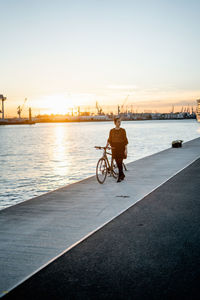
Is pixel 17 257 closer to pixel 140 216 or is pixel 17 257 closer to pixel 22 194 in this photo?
pixel 140 216

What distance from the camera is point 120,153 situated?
10.8m

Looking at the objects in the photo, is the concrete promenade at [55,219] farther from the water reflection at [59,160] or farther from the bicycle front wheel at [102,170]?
the water reflection at [59,160]

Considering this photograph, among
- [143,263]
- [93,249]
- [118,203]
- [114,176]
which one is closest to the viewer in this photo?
[143,263]

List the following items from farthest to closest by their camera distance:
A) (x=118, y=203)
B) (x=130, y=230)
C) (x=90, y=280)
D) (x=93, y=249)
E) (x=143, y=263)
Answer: (x=118, y=203) < (x=130, y=230) < (x=93, y=249) < (x=143, y=263) < (x=90, y=280)

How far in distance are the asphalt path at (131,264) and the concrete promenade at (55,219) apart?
0.71 ft

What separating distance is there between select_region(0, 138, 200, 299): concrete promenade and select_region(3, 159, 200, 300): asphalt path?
8.6 inches

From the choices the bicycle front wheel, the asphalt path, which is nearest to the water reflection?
the bicycle front wheel

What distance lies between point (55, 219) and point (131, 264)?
259cm

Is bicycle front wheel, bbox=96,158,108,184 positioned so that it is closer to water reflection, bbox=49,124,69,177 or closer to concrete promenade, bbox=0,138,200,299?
concrete promenade, bbox=0,138,200,299

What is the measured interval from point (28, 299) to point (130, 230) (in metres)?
2.59

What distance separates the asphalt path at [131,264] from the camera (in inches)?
148

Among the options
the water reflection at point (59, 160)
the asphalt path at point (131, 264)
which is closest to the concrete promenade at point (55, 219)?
the asphalt path at point (131, 264)

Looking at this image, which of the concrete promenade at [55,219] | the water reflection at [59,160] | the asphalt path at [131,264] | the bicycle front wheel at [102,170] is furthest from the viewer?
the water reflection at [59,160]

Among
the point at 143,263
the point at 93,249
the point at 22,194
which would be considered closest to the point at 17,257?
the point at 93,249
